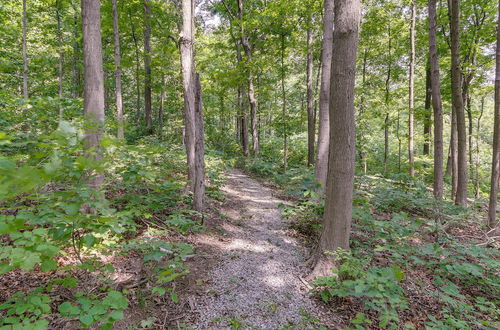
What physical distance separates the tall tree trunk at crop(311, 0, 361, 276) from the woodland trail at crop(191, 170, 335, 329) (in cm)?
61

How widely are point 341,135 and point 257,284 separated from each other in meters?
2.54

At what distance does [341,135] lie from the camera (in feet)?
12.6

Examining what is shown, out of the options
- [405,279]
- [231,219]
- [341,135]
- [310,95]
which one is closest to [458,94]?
[310,95]

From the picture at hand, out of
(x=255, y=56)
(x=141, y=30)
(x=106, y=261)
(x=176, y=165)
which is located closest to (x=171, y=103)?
(x=141, y=30)

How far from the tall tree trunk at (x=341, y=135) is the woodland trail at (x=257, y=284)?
61 cm

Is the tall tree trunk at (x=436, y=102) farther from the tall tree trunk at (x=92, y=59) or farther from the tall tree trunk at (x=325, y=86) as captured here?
the tall tree trunk at (x=92, y=59)

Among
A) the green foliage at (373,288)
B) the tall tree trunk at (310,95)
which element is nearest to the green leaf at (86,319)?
the green foliage at (373,288)

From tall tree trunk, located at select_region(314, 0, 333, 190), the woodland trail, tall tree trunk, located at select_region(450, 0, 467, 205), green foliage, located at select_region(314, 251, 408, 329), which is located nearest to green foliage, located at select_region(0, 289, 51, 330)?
the woodland trail

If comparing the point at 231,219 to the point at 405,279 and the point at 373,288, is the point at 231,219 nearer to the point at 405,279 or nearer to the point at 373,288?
the point at 405,279

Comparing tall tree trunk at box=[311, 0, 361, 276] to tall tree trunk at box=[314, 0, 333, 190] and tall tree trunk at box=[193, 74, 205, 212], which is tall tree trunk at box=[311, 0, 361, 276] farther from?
tall tree trunk at box=[314, 0, 333, 190]

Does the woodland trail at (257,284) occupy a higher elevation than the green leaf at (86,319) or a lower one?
lower

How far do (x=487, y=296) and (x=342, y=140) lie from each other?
137 inches

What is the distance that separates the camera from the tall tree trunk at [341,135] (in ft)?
12.0

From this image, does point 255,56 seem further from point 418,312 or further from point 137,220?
point 418,312
